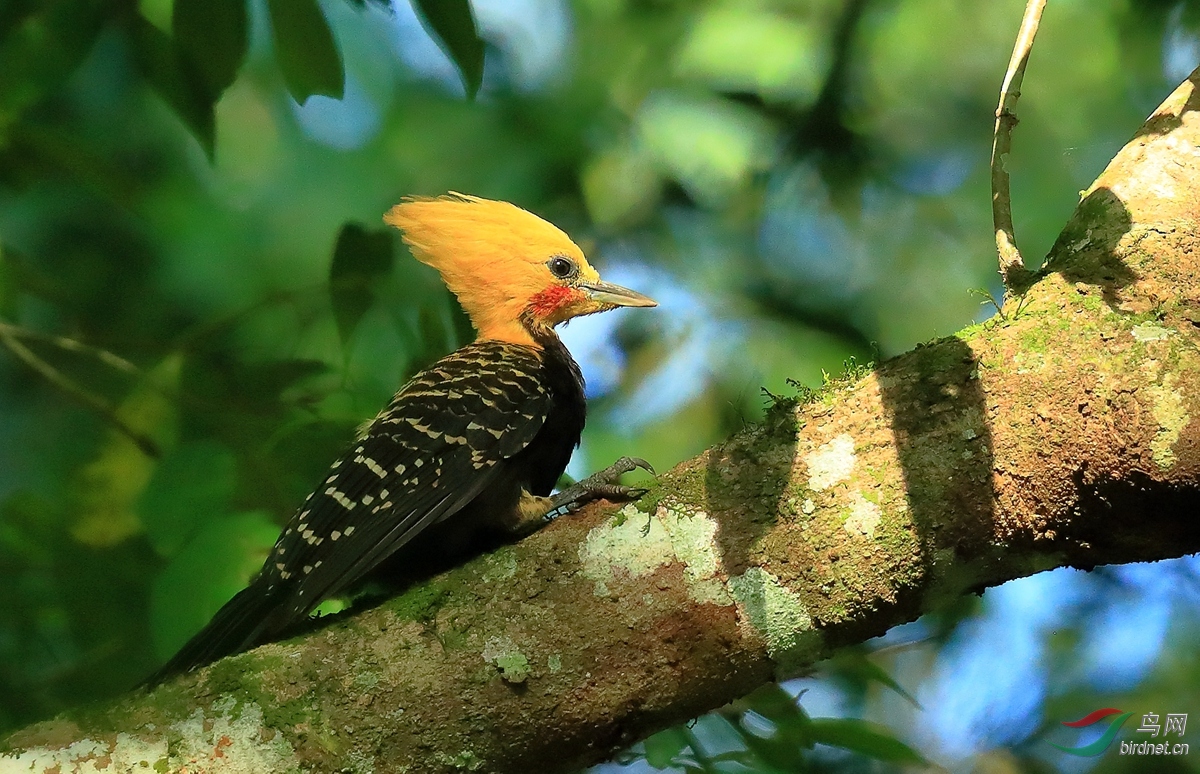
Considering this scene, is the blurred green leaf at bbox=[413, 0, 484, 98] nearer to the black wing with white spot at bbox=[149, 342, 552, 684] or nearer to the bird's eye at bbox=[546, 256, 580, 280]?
the black wing with white spot at bbox=[149, 342, 552, 684]

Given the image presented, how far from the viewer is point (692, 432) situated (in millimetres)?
4824

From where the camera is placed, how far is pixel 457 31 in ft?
8.14

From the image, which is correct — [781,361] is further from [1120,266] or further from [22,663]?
[22,663]

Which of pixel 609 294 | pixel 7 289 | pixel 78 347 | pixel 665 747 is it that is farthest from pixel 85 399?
pixel 665 747

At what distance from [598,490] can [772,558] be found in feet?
1.68

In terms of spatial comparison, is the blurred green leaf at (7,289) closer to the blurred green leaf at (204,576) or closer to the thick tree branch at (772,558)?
the blurred green leaf at (204,576)

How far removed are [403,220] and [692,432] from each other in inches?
67.3

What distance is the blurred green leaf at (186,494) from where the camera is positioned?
9.46 feet

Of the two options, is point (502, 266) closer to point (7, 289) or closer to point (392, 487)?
point (392, 487)

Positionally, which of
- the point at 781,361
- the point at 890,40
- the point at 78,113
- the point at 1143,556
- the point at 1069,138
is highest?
the point at 890,40

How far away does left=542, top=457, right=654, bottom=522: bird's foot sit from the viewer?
7.61 feet

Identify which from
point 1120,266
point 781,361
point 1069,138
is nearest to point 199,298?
point 781,361

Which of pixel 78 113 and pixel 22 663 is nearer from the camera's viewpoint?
pixel 22 663

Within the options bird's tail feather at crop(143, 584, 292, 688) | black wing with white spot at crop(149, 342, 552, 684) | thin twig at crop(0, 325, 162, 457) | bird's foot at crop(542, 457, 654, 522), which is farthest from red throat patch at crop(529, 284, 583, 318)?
bird's tail feather at crop(143, 584, 292, 688)
